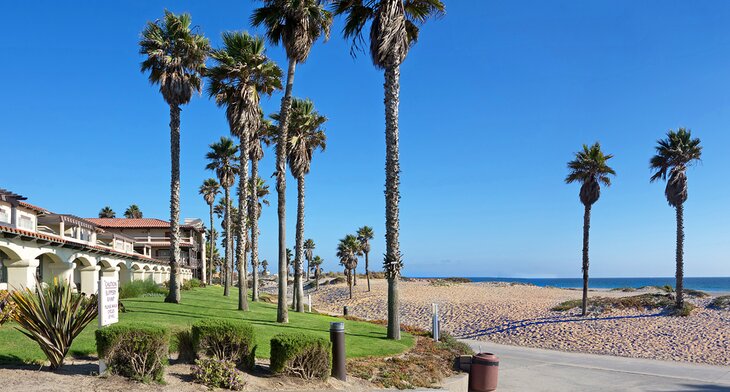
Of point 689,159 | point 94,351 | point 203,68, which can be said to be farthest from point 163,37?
point 689,159

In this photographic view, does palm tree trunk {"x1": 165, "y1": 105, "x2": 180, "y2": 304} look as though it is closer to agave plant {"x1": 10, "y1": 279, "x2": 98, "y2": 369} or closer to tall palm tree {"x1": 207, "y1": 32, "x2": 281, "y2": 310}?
tall palm tree {"x1": 207, "y1": 32, "x2": 281, "y2": 310}

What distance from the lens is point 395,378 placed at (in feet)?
39.2

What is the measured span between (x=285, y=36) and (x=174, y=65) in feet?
27.6

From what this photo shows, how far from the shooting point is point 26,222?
30.8 metres

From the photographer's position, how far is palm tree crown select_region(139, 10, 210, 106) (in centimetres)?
2708

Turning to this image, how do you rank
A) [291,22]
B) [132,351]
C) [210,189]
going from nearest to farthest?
[132,351], [291,22], [210,189]

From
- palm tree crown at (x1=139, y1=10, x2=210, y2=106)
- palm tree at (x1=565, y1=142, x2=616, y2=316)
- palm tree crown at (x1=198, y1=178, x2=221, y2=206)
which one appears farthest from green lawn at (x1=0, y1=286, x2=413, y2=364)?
palm tree crown at (x1=198, y1=178, x2=221, y2=206)

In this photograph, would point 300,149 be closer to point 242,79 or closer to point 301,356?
point 242,79

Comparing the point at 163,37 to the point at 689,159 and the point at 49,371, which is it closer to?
the point at 49,371

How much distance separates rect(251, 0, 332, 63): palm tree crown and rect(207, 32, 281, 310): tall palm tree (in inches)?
146

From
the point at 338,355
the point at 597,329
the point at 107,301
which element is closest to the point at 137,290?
the point at 107,301

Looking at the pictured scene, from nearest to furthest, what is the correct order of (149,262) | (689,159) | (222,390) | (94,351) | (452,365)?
1. (222,390)
2. (94,351)
3. (452,365)
4. (689,159)
5. (149,262)

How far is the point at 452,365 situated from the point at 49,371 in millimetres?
9610

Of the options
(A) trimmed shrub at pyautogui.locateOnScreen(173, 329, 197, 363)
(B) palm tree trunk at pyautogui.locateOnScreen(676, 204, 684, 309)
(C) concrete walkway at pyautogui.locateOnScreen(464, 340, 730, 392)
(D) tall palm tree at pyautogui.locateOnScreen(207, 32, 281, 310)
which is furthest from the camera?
(B) palm tree trunk at pyautogui.locateOnScreen(676, 204, 684, 309)
